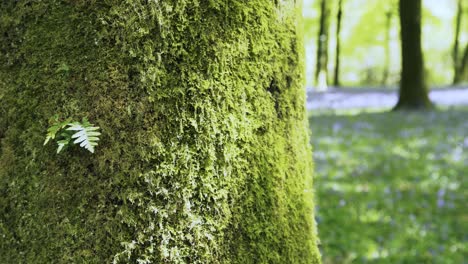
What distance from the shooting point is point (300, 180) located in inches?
63.0

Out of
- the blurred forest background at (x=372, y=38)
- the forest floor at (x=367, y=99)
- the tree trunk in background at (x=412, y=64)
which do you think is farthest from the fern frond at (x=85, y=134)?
the blurred forest background at (x=372, y=38)

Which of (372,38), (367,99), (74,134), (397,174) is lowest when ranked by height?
(397,174)

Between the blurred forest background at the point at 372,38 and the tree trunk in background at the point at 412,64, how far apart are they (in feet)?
43.0

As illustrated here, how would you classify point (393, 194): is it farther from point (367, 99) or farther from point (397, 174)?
point (367, 99)

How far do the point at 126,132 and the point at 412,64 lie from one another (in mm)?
14538

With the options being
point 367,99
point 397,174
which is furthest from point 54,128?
point 367,99

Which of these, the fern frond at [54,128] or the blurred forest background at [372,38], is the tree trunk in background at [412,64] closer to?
the blurred forest background at [372,38]

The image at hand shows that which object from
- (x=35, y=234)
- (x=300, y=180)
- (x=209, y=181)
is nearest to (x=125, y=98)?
(x=209, y=181)

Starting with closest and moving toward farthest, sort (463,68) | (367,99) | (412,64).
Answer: (412,64) < (367,99) < (463,68)

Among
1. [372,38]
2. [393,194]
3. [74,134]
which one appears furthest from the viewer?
[372,38]

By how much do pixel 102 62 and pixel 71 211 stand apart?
0.41 m

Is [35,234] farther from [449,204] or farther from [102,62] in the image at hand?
[449,204]

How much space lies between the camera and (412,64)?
14.3m

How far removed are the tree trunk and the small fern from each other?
34mm
